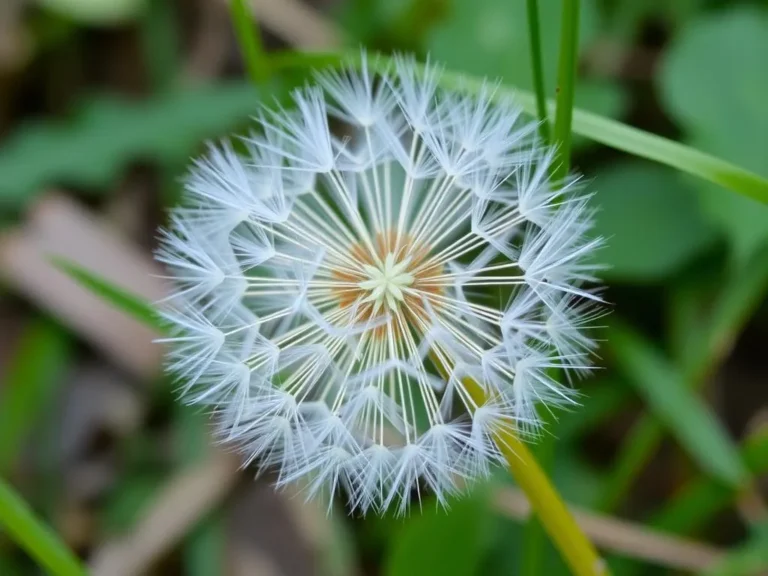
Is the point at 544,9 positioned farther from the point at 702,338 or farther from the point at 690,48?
the point at 702,338

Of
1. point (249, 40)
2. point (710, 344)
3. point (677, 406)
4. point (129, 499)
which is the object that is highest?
point (249, 40)

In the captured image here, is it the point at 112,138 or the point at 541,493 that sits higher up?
the point at 112,138

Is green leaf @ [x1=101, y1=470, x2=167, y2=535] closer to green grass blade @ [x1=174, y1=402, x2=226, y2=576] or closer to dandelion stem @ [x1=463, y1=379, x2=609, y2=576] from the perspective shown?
green grass blade @ [x1=174, y1=402, x2=226, y2=576]

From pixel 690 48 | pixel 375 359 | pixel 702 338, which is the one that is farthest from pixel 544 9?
pixel 375 359

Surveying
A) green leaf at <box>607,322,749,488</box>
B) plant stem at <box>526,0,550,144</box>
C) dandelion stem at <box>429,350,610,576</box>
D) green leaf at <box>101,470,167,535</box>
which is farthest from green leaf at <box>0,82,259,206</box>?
dandelion stem at <box>429,350,610,576</box>

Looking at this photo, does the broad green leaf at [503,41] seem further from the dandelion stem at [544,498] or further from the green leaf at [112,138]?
the dandelion stem at [544,498]

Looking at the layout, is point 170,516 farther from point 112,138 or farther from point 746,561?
point 746,561

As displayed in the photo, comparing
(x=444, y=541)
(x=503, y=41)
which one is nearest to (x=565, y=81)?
(x=444, y=541)

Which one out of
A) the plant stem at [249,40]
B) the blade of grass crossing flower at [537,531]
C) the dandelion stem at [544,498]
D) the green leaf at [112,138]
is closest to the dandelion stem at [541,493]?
the dandelion stem at [544,498]
